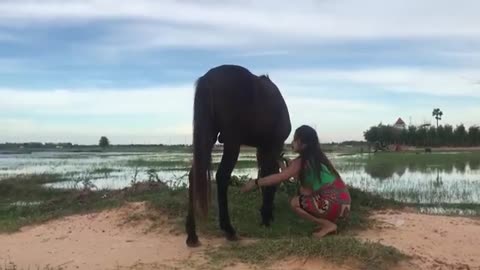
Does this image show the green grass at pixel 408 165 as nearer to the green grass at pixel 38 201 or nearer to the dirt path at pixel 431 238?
the green grass at pixel 38 201

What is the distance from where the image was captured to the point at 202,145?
18.5 feet

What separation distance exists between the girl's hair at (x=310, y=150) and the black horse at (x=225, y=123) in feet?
1.21

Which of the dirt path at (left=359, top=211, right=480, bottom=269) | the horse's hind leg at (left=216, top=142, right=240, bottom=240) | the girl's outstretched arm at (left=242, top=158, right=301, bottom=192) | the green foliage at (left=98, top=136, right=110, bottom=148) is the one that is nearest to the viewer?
the dirt path at (left=359, top=211, right=480, bottom=269)

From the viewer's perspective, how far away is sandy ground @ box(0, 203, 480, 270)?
5.27 m

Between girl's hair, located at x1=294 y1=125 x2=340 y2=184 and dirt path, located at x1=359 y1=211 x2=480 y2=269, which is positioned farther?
girl's hair, located at x1=294 y1=125 x2=340 y2=184

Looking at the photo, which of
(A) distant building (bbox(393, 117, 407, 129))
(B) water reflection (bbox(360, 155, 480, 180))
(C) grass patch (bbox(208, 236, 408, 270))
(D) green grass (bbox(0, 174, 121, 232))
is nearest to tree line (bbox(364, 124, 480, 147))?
(A) distant building (bbox(393, 117, 407, 129))

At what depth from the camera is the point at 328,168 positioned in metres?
6.26

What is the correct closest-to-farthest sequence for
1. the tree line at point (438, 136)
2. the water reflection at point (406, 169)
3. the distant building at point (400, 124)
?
the water reflection at point (406, 169) → the tree line at point (438, 136) → the distant building at point (400, 124)

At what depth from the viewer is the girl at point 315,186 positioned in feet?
20.1

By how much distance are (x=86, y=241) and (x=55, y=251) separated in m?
0.48

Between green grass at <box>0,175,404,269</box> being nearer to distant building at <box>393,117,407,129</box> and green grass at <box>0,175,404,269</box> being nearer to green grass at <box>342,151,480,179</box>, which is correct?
green grass at <box>342,151,480,179</box>

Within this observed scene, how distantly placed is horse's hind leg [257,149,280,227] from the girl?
14.9 inches

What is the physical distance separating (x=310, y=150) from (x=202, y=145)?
1.29m

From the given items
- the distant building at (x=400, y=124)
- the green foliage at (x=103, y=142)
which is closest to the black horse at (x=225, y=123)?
the distant building at (x=400, y=124)
